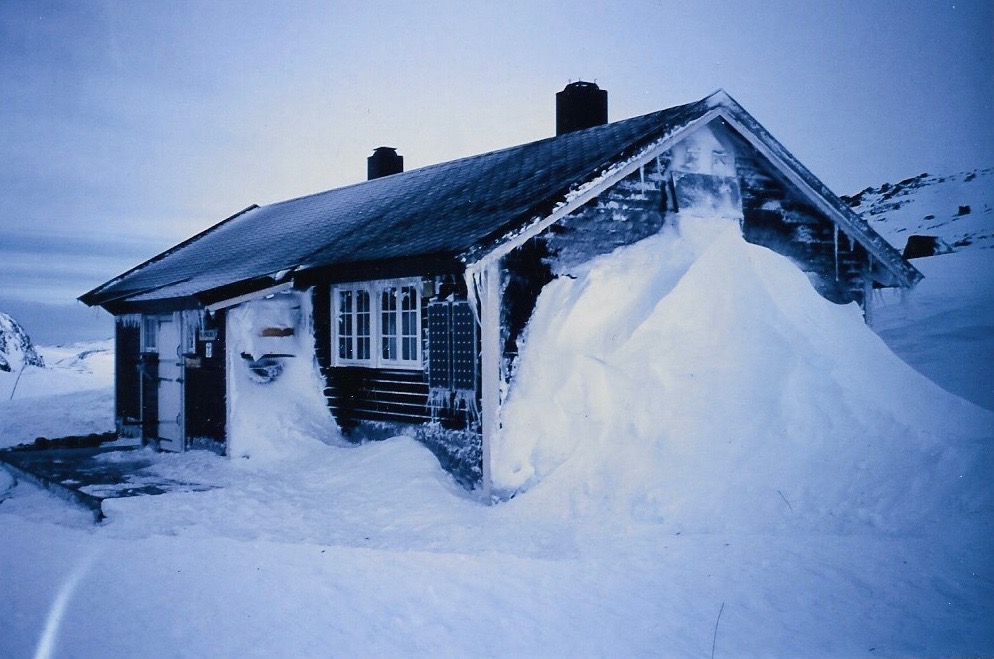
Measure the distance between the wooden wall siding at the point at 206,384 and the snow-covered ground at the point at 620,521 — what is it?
28.9 inches

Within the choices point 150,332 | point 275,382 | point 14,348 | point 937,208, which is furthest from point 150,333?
point 937,208

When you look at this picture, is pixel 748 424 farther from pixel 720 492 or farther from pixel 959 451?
pixel 959 451

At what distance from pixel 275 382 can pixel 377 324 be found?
6.56ft

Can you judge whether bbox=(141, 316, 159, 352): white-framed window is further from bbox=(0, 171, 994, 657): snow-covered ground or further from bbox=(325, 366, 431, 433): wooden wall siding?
bbox=(325, 366, 431, 433): wooden wall siding

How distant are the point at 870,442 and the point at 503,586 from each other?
13.5 feet

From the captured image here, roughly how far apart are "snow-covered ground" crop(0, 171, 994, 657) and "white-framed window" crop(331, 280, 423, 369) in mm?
1328

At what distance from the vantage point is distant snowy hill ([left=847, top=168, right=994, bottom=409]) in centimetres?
1395

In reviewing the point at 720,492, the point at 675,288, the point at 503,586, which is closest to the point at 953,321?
the point at 675,288

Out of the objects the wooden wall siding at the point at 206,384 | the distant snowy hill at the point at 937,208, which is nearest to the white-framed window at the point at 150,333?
the wooden wall siding at the point at 206,384

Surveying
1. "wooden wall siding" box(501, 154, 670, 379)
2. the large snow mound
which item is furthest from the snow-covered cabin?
the large snow mound

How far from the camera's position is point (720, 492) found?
7.34 metres

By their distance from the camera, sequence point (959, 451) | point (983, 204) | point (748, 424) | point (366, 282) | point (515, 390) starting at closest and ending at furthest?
point (959, 451)
point (748, 424)
point (515, 390)
point (366, 282)
point (983, 204)

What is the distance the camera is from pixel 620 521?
7.37 meters

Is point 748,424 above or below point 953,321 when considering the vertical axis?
below
